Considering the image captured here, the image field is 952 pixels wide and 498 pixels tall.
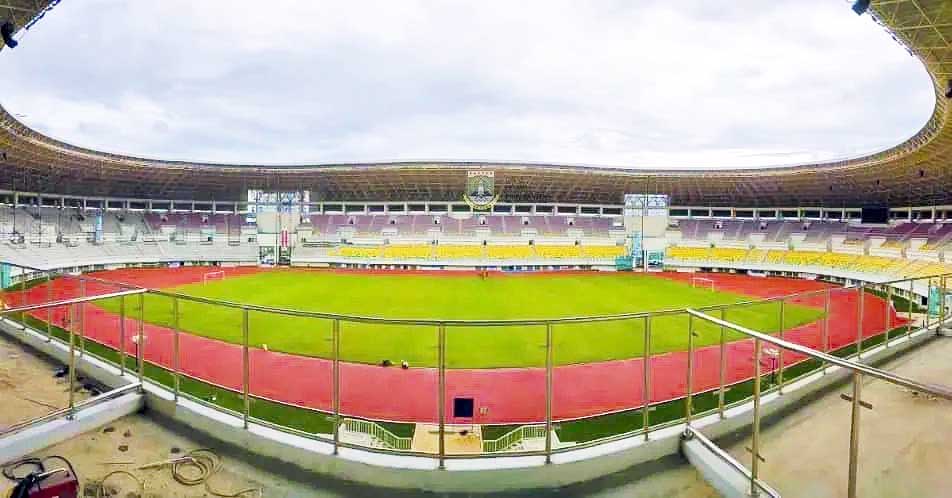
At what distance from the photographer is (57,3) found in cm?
1468

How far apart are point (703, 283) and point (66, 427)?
42438 millimetres

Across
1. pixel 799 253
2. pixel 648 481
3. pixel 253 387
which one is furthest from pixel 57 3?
pixel 799 253

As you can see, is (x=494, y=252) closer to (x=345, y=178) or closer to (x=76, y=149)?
(x=345, y=178)

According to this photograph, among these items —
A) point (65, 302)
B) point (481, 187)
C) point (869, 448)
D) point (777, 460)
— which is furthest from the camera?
point (481, 187)

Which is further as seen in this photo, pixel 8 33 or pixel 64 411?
pixel 8 33

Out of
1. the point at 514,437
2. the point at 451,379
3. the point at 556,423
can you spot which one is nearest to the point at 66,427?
the point at 514,437

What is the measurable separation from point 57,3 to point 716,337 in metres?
25.0

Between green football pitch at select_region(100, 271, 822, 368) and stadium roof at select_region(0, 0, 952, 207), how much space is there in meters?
13.0

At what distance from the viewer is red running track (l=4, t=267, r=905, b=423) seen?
12.0 metres

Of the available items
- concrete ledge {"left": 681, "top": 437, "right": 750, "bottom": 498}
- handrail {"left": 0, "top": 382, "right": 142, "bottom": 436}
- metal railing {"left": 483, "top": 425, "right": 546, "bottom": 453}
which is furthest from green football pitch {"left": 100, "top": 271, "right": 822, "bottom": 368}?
concrete ledge {"left": 681, "top": 437, "right": 750, "bottom": 498}

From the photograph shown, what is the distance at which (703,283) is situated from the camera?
132 feet

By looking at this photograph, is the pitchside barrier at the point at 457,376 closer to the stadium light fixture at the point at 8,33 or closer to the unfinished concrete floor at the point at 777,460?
the unfinished concrete floor at the point at 777,460

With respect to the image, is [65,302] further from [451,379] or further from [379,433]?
[451,379]

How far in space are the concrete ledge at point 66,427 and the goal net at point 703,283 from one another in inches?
1476
